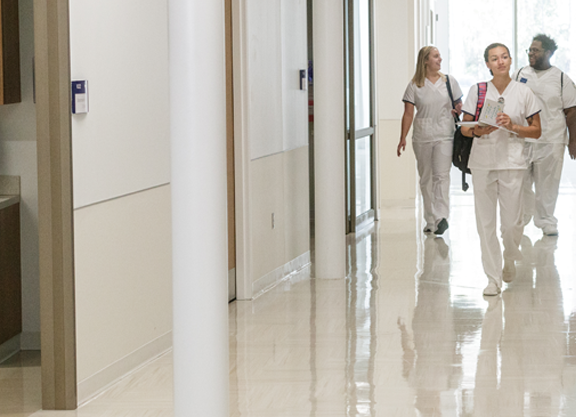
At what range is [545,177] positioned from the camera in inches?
348

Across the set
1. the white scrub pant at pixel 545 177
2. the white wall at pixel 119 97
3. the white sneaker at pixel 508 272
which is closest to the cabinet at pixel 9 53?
the white wall at pixel 119 97

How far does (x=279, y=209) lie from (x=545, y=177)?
330 centimetres

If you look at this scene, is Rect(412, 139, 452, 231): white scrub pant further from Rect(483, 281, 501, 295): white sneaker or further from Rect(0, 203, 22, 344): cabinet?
Rect(0, 203, 22, 344): cabinet

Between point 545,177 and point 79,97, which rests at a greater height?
point 79,97

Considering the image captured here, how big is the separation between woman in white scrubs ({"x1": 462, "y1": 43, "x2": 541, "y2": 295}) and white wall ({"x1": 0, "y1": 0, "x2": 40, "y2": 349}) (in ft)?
9.22

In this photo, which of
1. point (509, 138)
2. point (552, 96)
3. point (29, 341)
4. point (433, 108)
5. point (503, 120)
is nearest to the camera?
point (29, 341)

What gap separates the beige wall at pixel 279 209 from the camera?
636 cm

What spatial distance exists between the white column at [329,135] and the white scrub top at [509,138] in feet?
4.18

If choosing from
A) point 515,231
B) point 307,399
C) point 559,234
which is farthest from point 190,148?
point 559,234

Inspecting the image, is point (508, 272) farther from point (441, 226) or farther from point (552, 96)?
point (552, 96)

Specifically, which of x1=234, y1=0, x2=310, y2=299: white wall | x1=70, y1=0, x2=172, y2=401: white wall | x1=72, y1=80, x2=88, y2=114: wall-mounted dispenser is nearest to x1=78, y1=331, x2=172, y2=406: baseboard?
x1=70, y1=0, x2=172, y2=401: white wall

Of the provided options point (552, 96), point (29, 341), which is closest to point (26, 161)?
point (29, 341)

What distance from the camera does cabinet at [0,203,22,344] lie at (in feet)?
15.4

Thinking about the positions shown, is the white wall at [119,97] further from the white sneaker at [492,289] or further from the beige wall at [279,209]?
the white sneaker at [492,289]
